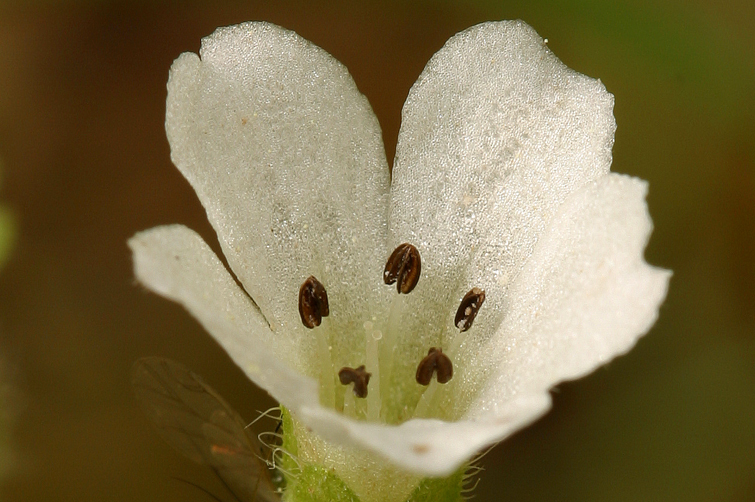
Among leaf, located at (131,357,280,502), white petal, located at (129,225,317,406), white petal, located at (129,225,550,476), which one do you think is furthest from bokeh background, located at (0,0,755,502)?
white petal, located at (129,225,550,476)

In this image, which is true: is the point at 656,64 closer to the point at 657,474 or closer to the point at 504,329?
the point at 657,474

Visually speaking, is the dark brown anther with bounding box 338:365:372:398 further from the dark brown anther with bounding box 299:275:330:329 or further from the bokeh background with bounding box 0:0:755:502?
the bokeh background with bounding box 0:0:755:502

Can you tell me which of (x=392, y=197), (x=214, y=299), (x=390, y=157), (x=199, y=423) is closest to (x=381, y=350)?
(x=392, y=197)

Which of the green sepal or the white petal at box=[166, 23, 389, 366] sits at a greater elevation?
the white petal at box=[166, 23, 389, 366]

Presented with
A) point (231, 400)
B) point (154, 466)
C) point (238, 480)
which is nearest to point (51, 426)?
point (154, 466)

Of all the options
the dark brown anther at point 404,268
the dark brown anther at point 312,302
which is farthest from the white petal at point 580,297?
the dark brown anther at point 312,302

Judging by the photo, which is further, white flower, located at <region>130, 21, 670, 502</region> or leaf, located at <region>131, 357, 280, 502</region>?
leaf, located at <region>131, 357, 280, 502</region>
